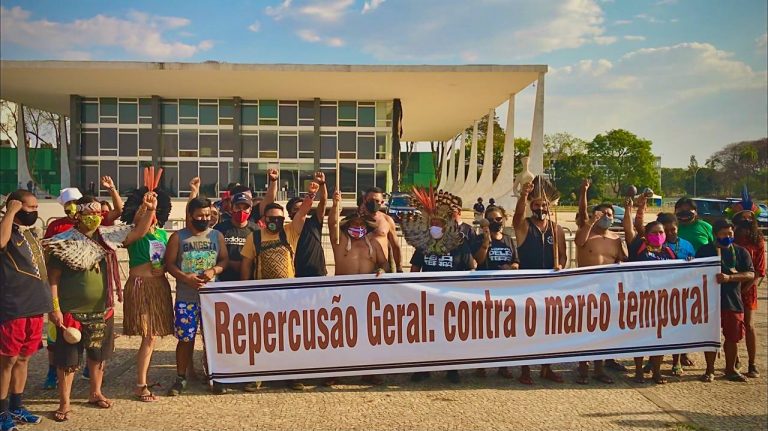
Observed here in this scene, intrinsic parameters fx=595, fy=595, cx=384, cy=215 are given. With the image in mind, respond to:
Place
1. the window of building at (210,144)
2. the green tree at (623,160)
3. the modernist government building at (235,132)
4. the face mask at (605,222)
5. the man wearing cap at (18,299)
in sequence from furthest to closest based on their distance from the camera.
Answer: the green tree at (623,160)
the window of building at (210,144)
the modernist government building at (235,132)
the face mask at (605,222)
the man wearing cap at (18,299)

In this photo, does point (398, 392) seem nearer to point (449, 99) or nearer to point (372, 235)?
point (372, 235)

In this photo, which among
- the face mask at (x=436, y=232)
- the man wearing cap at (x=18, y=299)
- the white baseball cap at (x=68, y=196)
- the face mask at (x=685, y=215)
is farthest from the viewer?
the face mask at (x=685, y=215)

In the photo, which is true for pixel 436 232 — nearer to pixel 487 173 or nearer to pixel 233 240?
pixel 233 240

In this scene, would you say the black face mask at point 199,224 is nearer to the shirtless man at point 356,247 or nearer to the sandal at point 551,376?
the shirtless man at point 356,247

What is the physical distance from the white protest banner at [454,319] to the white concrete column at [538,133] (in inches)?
999

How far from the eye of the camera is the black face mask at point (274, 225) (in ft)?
18.4

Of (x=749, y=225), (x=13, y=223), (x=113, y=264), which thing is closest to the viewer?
(x=13, y=223)

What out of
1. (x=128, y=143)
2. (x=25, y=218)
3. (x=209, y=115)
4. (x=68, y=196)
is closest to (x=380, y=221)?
(x=68, y=196)

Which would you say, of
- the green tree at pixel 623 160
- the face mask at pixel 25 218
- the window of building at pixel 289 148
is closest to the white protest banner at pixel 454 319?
the face mask at pixel 25 218

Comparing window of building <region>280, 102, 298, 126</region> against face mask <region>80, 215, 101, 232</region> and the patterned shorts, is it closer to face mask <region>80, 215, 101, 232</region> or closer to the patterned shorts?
the patterned shorts

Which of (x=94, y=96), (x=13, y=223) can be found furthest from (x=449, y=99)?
(x=13, y=223)

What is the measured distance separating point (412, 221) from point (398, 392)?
1.68 m

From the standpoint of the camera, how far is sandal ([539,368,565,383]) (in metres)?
5.95

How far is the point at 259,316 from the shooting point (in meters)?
5.45
